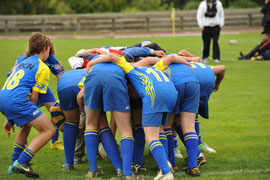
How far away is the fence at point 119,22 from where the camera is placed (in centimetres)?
3841

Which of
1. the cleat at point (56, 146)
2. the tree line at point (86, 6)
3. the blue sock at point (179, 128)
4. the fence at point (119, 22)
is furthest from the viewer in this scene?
the tree line at point (86, 6)

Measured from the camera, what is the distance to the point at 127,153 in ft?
17.1

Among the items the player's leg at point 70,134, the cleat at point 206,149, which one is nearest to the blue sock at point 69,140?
the player's leg at point 70,134

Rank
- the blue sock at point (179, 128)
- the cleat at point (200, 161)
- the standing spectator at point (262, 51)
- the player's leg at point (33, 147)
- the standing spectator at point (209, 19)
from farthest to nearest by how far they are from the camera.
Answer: the standing spectator at point (262, 51) → the standing spectator at point (209, 19) → the blue sock at point (179, 128) → the cleat at point (200, 161) → the player's leg at point (33, 147)

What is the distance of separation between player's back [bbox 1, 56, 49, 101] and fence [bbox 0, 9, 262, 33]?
32.6 m


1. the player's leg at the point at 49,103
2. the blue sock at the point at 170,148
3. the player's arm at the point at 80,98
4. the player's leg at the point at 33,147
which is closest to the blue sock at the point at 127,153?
the blue sock at the point at 170,148

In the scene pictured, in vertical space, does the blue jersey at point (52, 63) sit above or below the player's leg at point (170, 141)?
above

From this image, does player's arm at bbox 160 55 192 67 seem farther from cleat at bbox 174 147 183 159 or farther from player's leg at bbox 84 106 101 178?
cleat at bbox 174 147 183 159

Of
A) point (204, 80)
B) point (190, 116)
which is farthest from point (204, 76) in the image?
point (190, 116)

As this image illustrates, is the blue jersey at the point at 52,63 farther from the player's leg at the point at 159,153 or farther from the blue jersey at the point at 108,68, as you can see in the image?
the player's leg at the point at 159,153

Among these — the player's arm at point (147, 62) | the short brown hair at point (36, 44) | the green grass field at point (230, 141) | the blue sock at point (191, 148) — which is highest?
the short brown hair at point (36, 44)

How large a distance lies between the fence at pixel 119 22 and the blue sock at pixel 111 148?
33011 millimetres

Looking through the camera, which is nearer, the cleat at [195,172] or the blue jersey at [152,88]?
the blue jersey at [152,88]

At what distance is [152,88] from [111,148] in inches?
35.2
